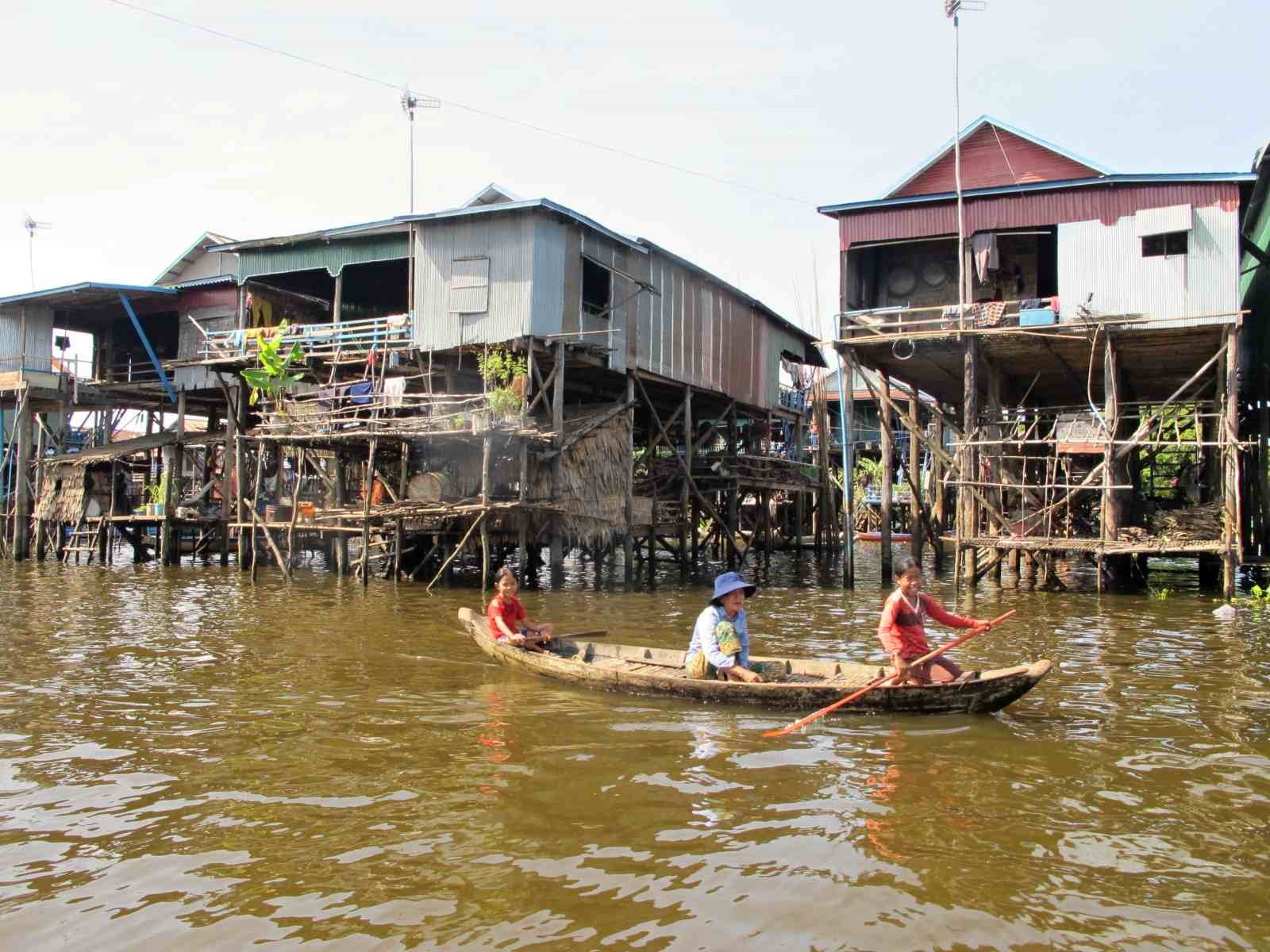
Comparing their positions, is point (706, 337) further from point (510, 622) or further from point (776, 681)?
point (776, 681)

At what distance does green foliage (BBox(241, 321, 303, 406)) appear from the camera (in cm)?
2212

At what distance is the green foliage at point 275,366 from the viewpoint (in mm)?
22125

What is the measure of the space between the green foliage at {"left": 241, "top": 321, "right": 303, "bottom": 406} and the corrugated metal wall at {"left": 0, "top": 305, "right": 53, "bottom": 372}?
400 inches

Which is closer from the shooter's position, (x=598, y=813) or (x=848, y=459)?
(x=598, y=813)

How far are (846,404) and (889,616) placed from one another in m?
11.9

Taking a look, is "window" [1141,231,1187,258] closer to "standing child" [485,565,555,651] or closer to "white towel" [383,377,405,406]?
"standing child" [485,565,555,651]

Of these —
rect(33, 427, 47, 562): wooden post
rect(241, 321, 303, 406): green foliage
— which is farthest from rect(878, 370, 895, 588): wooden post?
rect(33, 427, 47, 562): wooden post

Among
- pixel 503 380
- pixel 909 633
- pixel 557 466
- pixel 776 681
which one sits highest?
pixel 503 380

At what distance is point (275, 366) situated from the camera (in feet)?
72.5

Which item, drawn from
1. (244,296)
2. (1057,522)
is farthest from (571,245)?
(1057,522)

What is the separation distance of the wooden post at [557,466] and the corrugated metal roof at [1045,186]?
20.9 feet

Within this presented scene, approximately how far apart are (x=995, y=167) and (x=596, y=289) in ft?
30.1

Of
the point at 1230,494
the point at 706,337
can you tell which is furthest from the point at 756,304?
the point at 1230,494

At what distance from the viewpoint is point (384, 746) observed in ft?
24.1
